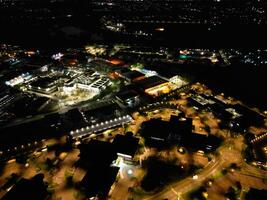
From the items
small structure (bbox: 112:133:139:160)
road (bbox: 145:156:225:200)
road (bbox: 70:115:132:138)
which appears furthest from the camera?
road (bbox: 70:115:132:138)

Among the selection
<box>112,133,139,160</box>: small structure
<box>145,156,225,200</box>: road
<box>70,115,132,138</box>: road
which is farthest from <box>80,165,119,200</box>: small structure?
<box>70,115,132,138</box>: road

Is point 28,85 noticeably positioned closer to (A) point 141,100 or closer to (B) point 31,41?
(A) point 141,100

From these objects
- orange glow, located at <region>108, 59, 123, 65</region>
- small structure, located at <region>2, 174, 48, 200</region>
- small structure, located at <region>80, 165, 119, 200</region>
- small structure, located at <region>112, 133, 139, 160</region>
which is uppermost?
small structure, located at <region>112, 133, 139, 160</region>

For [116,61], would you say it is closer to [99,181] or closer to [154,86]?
[154,86]

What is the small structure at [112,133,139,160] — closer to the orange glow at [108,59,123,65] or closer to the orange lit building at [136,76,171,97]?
the orange lit building at [136,76,171,97]

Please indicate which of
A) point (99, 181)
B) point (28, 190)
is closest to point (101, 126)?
point (99, 181)

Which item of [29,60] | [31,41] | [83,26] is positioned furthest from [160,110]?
[83,26]

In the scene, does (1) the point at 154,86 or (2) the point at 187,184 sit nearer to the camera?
(2) the point at 187,184

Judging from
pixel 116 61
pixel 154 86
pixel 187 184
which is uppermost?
pixel 154 86

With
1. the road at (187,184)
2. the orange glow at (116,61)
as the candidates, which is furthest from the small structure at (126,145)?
the orange glow at (116,61)

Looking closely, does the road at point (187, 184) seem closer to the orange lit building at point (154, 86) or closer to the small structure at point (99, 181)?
the small structure at point (99, 181)

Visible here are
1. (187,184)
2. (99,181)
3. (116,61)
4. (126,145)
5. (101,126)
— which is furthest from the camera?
(116,61)
